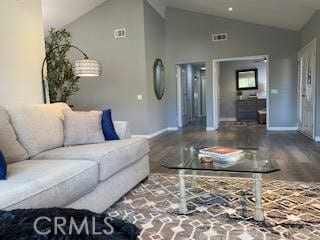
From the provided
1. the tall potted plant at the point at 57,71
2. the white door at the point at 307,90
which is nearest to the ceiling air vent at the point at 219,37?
the white door at the point at 307,90

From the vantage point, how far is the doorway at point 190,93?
28.4ft

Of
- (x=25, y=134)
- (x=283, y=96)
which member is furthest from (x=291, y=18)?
(x=25, y=134)

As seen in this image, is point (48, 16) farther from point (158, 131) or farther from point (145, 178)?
point (145, 178)

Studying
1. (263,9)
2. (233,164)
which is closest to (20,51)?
(233,164)

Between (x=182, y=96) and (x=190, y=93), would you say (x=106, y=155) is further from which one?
(x=190, y=93)

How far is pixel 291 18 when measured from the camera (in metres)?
6.24

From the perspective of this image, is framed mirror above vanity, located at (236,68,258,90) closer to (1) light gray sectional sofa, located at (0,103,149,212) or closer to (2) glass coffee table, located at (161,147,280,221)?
(1) light gray sectional sofa, located at (0,103,149,212)

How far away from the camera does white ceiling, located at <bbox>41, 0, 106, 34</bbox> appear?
6293 mm

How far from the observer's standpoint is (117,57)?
6.82m

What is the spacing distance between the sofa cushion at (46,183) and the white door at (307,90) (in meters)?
5.24

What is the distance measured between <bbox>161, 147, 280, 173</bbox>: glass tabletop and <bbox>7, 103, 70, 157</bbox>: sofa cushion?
120 centimetres

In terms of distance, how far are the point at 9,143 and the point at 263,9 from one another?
5685mm

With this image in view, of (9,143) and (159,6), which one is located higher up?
(159,6)

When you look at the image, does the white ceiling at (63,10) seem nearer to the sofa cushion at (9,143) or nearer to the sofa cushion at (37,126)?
the sofa cushion at (37,126)
